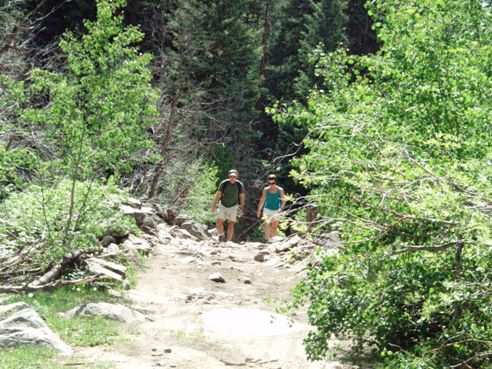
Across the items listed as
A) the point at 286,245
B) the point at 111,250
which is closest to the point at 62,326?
the point at 111,250

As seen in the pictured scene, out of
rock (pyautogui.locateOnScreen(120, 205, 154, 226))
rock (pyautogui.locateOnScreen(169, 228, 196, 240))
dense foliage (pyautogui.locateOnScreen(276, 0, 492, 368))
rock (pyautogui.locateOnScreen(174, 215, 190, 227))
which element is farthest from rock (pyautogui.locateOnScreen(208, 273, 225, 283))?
rock (pyautogui.locateOnScreen(174, 215, 190, 227))

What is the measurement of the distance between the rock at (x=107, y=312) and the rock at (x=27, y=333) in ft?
3.48

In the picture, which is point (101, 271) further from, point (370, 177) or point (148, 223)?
point (370, 177)

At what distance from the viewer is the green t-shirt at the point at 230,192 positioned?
1498cm

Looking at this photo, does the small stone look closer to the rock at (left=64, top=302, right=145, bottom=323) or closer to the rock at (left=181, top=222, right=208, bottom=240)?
the rock at (left=181, top=222, right=208, bottom=240)

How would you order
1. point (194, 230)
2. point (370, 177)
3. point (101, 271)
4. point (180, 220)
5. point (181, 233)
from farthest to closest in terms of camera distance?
point (180, 220), point (194, 230), point (181, 233), point (101, 271), point (370, 177)

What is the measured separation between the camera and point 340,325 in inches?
251

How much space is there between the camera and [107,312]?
8.47m

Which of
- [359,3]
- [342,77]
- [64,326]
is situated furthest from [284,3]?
[64,326]

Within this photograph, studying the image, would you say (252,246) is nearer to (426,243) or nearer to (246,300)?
(246,300)

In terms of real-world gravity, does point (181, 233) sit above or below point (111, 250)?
below

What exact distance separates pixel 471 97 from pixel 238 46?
27348 millimetres

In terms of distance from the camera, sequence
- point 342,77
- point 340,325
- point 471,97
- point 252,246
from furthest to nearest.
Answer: point 252,246, point 342,77, point 471,97, point 340,325

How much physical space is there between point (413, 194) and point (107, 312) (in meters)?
5.05
